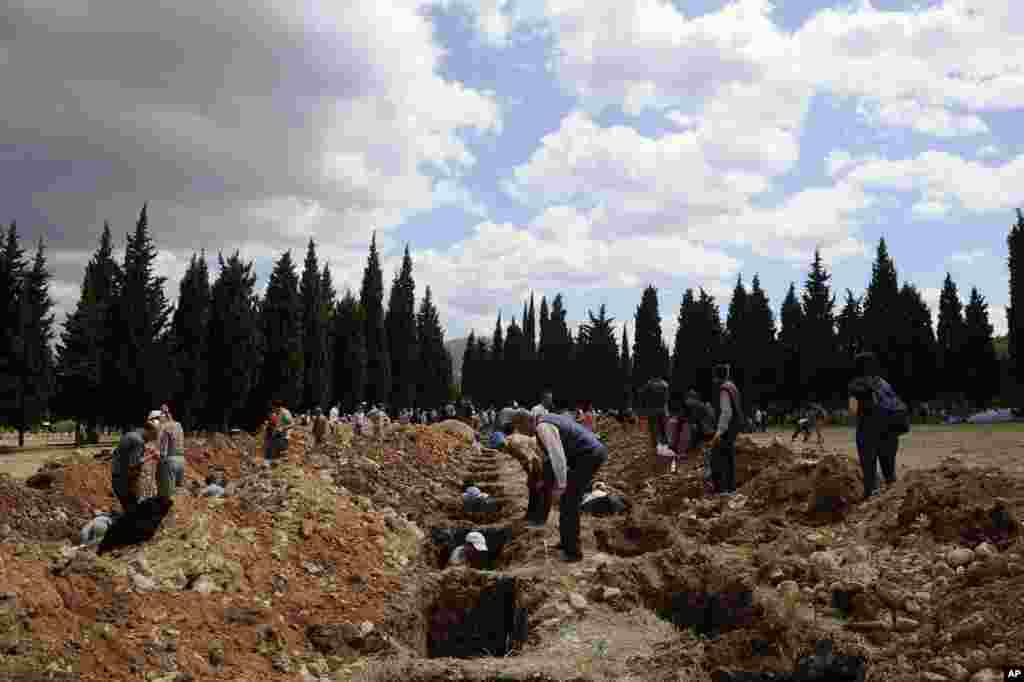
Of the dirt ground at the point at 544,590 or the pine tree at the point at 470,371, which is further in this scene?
the pine tree at the point at 470,371

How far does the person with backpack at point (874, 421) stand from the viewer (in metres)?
8.38

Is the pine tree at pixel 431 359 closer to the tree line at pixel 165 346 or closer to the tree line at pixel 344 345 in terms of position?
the tree line at pixel 344 345

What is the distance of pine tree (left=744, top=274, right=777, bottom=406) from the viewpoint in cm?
5225

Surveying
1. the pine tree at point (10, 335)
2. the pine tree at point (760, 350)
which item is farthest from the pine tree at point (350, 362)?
Answer: the pine tree at point (760, 350)

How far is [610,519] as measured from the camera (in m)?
9.92

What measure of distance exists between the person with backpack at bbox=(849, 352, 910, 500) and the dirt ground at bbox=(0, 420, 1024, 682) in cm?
43

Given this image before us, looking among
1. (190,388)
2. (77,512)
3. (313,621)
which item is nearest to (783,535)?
(313,621)

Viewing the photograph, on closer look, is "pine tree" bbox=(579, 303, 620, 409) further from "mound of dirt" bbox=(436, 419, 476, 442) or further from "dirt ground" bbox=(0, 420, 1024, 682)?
"dirt ground" bbox=(0, 420, 1024, 682)

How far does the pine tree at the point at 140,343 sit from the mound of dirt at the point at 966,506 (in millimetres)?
37365

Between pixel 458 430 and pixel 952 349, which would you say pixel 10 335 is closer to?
pixel 458 430

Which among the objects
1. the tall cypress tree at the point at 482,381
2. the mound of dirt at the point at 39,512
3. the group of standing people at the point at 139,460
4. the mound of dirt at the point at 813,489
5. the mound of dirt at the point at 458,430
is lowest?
the mound of dirt at the point at 39,512

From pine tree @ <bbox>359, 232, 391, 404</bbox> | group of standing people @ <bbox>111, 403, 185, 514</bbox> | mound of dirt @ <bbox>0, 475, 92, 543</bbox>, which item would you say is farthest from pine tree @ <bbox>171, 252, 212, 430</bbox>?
group of standing people @ <bbox>111, 403, 185, 514</bbox>

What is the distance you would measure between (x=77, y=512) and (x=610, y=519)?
11.2 metres

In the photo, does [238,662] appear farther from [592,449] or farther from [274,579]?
[592,449]
